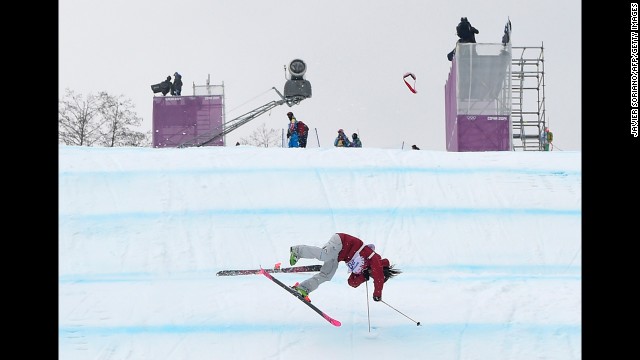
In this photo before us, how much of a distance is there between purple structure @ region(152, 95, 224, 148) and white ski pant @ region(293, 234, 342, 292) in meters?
15.8

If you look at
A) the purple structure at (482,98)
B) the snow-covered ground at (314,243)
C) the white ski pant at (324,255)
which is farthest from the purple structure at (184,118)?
the white ski pant at (324,255)

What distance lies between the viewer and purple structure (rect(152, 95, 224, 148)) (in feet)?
77.2

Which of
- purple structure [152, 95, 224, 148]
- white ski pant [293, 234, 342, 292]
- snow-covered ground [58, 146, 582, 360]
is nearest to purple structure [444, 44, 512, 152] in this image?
snow-covered ground [58, 146, 582, 360]

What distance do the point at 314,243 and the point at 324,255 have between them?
369 centimetres

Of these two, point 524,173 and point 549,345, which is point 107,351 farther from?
point 524,173

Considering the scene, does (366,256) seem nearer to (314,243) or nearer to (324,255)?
(324,255)

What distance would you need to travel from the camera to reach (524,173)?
14289 mm

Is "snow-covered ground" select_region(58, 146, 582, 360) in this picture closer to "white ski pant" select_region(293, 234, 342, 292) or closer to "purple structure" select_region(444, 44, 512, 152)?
"white ski pant" select_region(293, 234, 342, 292)

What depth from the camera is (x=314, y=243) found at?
11492 millimetres

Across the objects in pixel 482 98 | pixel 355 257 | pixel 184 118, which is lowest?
pixel 355 257

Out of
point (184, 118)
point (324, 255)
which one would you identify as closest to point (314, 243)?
point (324, 255)

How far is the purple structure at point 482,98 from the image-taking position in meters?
19.6
